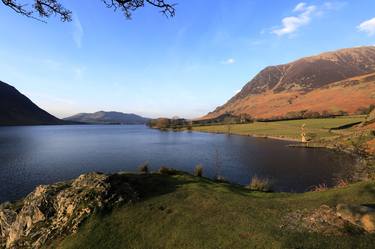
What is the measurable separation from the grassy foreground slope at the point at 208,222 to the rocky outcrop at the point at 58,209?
0.75 metres

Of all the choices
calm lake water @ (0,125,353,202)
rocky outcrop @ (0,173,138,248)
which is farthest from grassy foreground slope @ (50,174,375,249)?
calm lake water @ (0,125,353,202)

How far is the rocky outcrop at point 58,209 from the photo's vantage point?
51.1 feet

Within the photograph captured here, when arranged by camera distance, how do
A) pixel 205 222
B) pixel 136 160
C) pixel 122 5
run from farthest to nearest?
pixel 136 160, pixel 205 222, pixel 122 5

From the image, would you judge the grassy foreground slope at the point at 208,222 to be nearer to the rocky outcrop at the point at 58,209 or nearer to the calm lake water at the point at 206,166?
the rocky outcrop at the point at 58,209

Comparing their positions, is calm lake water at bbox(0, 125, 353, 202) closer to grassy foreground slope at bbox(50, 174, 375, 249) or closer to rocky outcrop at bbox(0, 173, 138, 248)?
rocky outcrop at bbox(0, 173, 138, 248)

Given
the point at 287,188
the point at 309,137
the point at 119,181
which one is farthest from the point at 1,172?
the point at 309,137

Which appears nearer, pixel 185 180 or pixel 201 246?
pixel 201 246

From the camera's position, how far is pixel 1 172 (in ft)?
171

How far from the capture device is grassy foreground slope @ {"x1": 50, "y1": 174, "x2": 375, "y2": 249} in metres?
→ 11.7

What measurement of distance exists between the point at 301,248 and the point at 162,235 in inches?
234

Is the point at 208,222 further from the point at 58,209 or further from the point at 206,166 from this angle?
the point at 206,166

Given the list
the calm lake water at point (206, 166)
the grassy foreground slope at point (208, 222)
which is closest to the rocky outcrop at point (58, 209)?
the grassy foreground slope at point (208, 222)

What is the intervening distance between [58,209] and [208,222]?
8.94 metres

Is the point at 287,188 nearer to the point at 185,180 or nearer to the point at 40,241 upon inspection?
the point at 185,180
